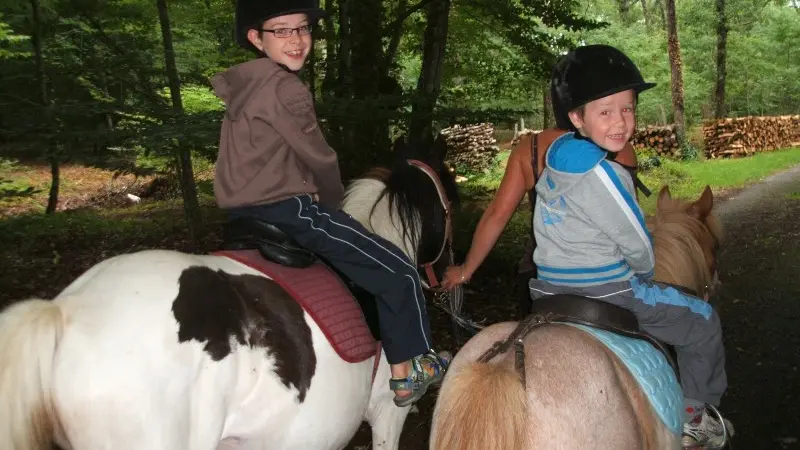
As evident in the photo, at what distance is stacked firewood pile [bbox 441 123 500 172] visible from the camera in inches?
815

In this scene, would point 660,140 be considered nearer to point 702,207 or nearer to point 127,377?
point 702,207

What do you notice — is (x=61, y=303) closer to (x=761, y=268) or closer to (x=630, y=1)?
(x=761, y=268)

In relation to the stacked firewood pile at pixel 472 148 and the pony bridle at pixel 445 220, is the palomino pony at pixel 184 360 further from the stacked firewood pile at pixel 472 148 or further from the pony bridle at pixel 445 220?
the stacked firewood pile at pixel 472 148

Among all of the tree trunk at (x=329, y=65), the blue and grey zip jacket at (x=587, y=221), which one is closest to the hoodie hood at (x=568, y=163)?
the blue and grey zip jacket at (x=587, y=221)

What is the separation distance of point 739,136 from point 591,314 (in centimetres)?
2575

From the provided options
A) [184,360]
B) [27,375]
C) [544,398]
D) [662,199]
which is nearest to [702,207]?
[662,199]

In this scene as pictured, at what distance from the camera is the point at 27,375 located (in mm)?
1914

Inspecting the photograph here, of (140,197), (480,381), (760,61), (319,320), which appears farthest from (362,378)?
(760,61)

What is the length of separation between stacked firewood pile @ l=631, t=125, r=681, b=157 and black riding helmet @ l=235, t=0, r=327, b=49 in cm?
2256

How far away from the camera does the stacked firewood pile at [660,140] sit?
23.0 metres

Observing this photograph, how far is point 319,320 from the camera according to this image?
2.56 m

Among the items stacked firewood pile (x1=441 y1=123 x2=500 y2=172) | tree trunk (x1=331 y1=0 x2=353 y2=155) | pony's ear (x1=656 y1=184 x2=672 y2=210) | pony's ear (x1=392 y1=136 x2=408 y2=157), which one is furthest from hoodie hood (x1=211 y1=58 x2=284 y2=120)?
stacked firewood pile (x1=441 y1=123 x2=500 y2=172)

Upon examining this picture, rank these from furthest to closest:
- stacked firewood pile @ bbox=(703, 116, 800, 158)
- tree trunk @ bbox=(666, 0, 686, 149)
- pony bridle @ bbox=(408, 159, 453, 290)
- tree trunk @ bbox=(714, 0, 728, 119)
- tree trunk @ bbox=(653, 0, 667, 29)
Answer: tree trunk @ bbox=(653, 0, 667, 29) → tree trunk @ bbox=(714, 0, 728, 119) → stacked firewood pile @ bbox=(703, 116, 800, 158) → tree trunk @ bbox=(666, 0, 686, 149) → pony bridle @ bbox=(408, 159, 453, 290)

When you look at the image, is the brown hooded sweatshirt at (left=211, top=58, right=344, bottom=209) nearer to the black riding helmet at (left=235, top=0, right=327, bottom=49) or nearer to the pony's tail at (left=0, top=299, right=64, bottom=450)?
the black riding helmet at (left=235, top=0, right=327, bottom=49)
